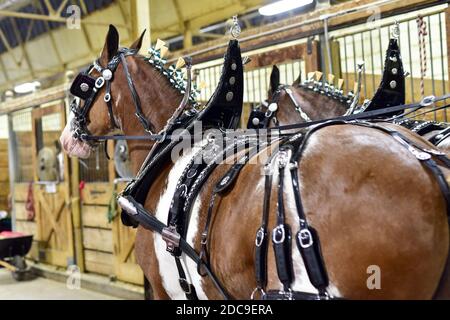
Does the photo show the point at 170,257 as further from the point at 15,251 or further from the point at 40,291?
the point at 15,251

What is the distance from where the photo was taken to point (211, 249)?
178 centimetres

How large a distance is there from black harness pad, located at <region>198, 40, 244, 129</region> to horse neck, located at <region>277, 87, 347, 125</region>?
4.61 ft

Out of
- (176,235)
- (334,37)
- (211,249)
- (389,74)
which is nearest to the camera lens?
(211,249)

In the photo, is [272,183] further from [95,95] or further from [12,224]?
[12,224]

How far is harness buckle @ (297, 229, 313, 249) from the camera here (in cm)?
133

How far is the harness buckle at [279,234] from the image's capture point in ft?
4.56

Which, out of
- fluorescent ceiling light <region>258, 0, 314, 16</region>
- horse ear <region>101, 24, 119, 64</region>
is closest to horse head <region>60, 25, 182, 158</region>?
horse ear <region>101, 24, 119, 64</region>

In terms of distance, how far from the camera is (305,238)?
4.40ft

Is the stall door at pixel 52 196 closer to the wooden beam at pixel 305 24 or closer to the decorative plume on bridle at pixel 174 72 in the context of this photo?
the wooden beam at pixel 305 24

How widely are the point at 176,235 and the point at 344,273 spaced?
78cm

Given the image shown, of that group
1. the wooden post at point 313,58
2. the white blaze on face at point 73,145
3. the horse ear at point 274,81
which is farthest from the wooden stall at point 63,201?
the white blaze on face at point 73,145

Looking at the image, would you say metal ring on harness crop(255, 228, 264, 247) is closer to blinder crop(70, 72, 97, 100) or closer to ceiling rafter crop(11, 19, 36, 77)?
blinder crop(70, 72, 97, 100)

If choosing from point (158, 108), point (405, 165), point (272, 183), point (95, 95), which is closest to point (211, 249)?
point (272, 183)

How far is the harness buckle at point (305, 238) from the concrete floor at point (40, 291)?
4.38 m
